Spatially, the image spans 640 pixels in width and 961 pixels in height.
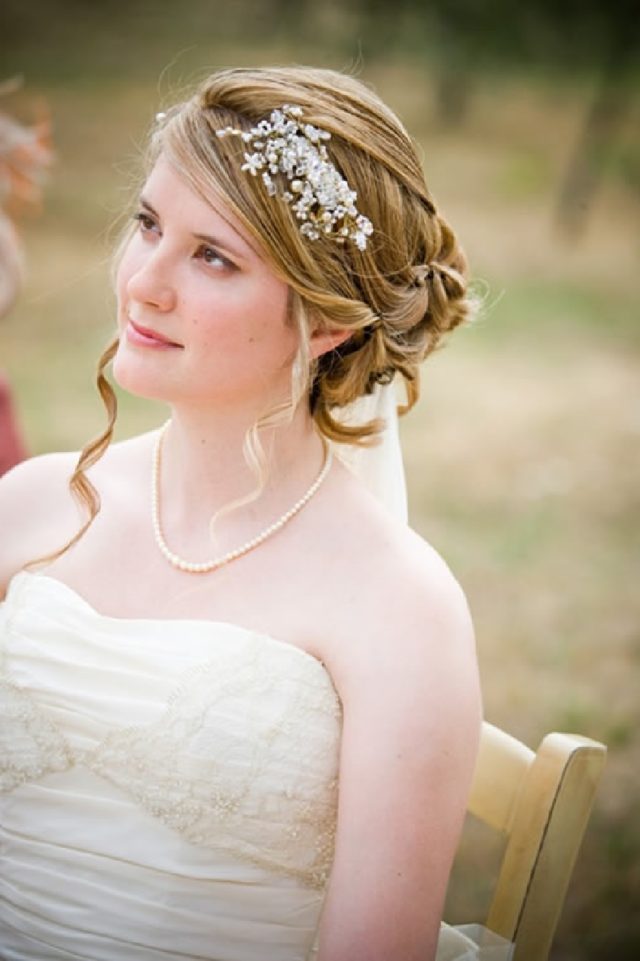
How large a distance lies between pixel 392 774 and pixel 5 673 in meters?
0.72

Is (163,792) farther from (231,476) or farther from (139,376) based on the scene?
(139,376)

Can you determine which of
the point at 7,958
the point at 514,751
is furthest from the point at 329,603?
the point at 7,958

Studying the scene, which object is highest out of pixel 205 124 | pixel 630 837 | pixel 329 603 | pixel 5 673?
pixel 205 124

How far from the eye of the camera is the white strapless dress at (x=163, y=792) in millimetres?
1891

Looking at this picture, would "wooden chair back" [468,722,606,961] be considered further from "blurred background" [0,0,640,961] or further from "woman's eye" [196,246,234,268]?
"blurred background" [0,0,640,961]

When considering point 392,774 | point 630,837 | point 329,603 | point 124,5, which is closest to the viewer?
point 392,774

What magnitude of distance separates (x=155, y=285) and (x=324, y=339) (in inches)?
12.5

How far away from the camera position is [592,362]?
8852mm

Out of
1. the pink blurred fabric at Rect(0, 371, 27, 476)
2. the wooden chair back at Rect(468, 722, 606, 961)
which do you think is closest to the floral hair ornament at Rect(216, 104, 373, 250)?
the wooden chair back at Rect(468, 722, 606, 961)

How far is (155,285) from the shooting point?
1.94m

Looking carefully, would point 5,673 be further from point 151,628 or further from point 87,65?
point 87,65

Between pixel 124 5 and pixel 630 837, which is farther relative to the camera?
pixel 124 5

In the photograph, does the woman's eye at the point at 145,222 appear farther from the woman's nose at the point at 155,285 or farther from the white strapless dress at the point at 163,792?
the white strapless dress at the point at 163,792
